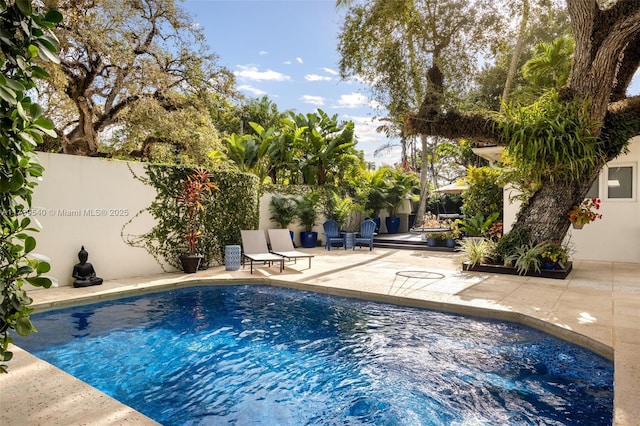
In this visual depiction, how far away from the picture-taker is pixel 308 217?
15.2 meters

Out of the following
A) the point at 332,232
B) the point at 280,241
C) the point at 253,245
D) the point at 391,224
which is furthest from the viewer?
the point at 391,224

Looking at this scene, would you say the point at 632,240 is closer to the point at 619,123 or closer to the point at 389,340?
the point at 619,123

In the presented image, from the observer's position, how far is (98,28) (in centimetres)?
1122

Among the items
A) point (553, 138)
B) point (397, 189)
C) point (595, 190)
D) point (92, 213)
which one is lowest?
point (92, 213)

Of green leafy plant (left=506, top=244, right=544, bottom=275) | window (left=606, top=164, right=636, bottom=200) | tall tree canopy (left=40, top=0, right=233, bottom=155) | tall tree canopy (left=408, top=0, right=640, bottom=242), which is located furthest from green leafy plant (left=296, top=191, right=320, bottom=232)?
window (left=606, top=164, right=636, bottom=200)

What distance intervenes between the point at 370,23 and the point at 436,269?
8164mm

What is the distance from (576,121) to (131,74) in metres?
12.8

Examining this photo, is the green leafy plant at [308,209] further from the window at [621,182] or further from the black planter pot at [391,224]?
the window at [621,182]

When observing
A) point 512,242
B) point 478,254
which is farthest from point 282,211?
point 512,242

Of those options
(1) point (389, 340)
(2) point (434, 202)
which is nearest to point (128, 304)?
(1) point (389, 340)

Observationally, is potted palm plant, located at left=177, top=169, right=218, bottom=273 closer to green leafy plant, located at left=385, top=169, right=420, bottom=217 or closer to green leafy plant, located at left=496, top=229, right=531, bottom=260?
green leafy plant, located at left=496, top=229, right=531, bottom=260

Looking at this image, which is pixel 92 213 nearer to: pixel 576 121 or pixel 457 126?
pixel 457 126

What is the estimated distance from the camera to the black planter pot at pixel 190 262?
31.4 ft

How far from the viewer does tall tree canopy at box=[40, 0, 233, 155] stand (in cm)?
1150
